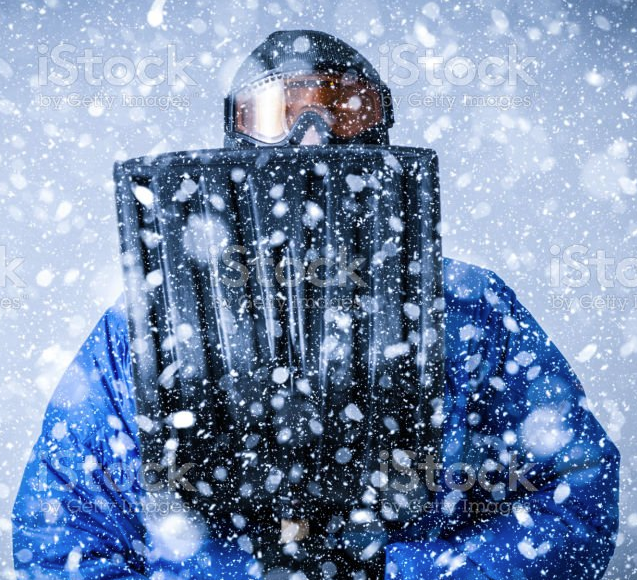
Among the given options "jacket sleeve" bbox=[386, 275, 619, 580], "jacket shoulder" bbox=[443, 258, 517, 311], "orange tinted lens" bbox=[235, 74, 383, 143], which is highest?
"orange tinted lens" bbox=[235, 74, 383, 143]

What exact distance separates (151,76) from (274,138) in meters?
0.50

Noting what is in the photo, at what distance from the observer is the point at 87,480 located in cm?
116

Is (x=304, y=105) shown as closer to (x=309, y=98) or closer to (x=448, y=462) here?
(x=309, y=98)

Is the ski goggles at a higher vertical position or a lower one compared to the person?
higher

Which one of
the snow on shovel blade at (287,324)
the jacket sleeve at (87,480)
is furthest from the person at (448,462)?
the snow on shovel blade at (287,324)

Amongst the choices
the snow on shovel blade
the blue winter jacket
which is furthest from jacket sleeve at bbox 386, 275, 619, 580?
the snow on shovel blade

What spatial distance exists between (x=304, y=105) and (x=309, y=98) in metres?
0.03

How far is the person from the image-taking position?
1.06 m

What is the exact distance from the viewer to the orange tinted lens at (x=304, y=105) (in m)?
1.38

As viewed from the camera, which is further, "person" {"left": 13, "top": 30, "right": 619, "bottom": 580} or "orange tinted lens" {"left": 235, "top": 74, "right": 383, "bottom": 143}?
"orange tinted lens" {"left": 235, "top": 74, "right": 383, "bottom": 143}

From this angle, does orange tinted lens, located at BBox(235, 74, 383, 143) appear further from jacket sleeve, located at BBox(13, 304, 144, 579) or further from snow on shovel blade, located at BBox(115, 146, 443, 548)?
jacket sleeve, located at BBox(13, 304, 144, 579)

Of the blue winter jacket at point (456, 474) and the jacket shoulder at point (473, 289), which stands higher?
the jacket shoulder at point (473, 289)

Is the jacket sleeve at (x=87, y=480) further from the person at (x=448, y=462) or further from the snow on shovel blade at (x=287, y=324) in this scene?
the snow on shovel blade at (x=287, y=324)

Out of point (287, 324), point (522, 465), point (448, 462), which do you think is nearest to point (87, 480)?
point (287, 324)
